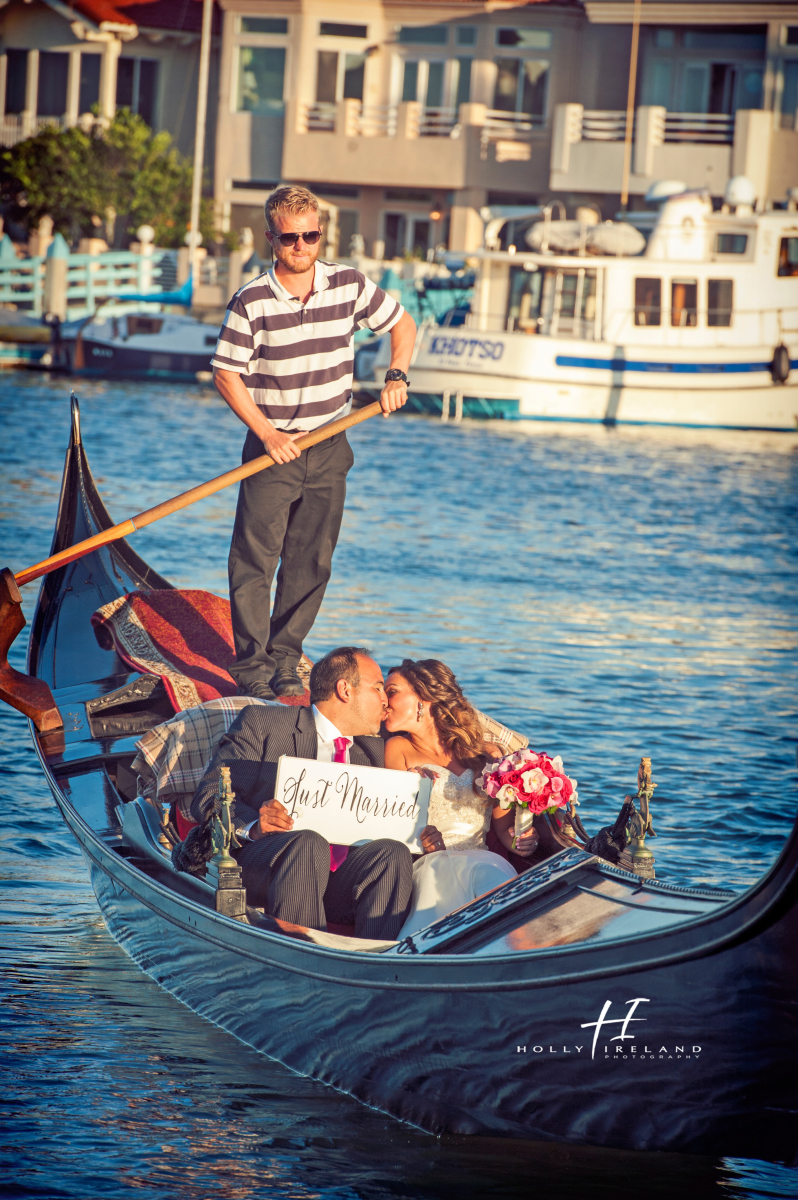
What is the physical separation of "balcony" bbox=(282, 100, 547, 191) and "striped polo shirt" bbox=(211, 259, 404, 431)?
2087cm

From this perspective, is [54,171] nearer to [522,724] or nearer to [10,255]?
[10,255]

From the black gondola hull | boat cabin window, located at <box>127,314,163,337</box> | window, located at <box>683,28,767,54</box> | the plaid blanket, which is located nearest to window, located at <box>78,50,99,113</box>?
boat cabin window, located at <box>127,314,163,337</box>

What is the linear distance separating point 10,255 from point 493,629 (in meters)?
14.6

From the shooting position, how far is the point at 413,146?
2450cm

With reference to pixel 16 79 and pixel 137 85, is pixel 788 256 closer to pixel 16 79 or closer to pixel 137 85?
pixel 137 85

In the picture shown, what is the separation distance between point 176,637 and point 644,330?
14.9 m

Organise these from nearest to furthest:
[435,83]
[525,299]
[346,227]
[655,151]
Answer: [525,299] < [655,151] < [435,83] < [346,227]

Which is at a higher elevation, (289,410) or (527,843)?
(289,410)

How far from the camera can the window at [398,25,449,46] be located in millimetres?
25203

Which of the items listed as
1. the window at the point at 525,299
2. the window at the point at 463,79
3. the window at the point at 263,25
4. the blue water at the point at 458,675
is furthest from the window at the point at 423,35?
the blue water at the point at 458,675

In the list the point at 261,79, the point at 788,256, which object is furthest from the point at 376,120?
the point at 788,256

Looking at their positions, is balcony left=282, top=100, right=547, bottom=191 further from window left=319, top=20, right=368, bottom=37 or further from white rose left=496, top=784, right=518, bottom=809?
white rose left=496, top=784, right=518, bottom=809

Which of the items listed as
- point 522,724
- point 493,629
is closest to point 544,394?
point 493,629

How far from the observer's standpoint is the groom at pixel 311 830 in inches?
125
